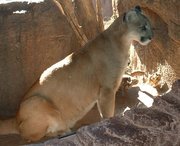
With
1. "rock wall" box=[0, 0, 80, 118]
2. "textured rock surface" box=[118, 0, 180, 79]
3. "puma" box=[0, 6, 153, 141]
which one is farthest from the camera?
"rock wall" box=[0, 0, 80, 118]

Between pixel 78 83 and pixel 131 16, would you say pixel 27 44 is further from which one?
pixel 131 16

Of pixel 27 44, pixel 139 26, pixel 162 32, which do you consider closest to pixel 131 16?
pixel 139 26

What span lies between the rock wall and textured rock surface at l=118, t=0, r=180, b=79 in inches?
32.4

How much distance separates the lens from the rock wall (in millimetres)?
5207

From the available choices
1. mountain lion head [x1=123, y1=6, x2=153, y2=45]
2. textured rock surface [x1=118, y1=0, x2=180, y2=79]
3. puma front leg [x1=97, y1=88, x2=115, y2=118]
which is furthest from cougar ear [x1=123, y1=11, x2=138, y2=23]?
puma front leg [x1=97, y1=88, x2=115, y2=118]

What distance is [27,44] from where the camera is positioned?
17.5 feet

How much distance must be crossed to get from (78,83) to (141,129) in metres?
1.95

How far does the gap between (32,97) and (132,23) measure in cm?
128

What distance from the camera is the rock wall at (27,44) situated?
5.21 m

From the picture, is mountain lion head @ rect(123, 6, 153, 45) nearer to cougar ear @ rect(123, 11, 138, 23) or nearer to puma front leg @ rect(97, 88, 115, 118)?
cougar ear @ rect(123, 11, 138, 23)

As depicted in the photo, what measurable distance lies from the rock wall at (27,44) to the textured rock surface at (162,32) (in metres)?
0.82

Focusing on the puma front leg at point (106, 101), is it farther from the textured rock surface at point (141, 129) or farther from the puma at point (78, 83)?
the textured rock surface at point (141, 129)

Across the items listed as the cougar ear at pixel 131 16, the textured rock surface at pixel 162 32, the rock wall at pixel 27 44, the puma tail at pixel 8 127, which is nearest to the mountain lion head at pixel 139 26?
the cougar ear at pixel 131 16

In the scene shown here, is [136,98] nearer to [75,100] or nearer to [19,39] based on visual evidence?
[75,100]
